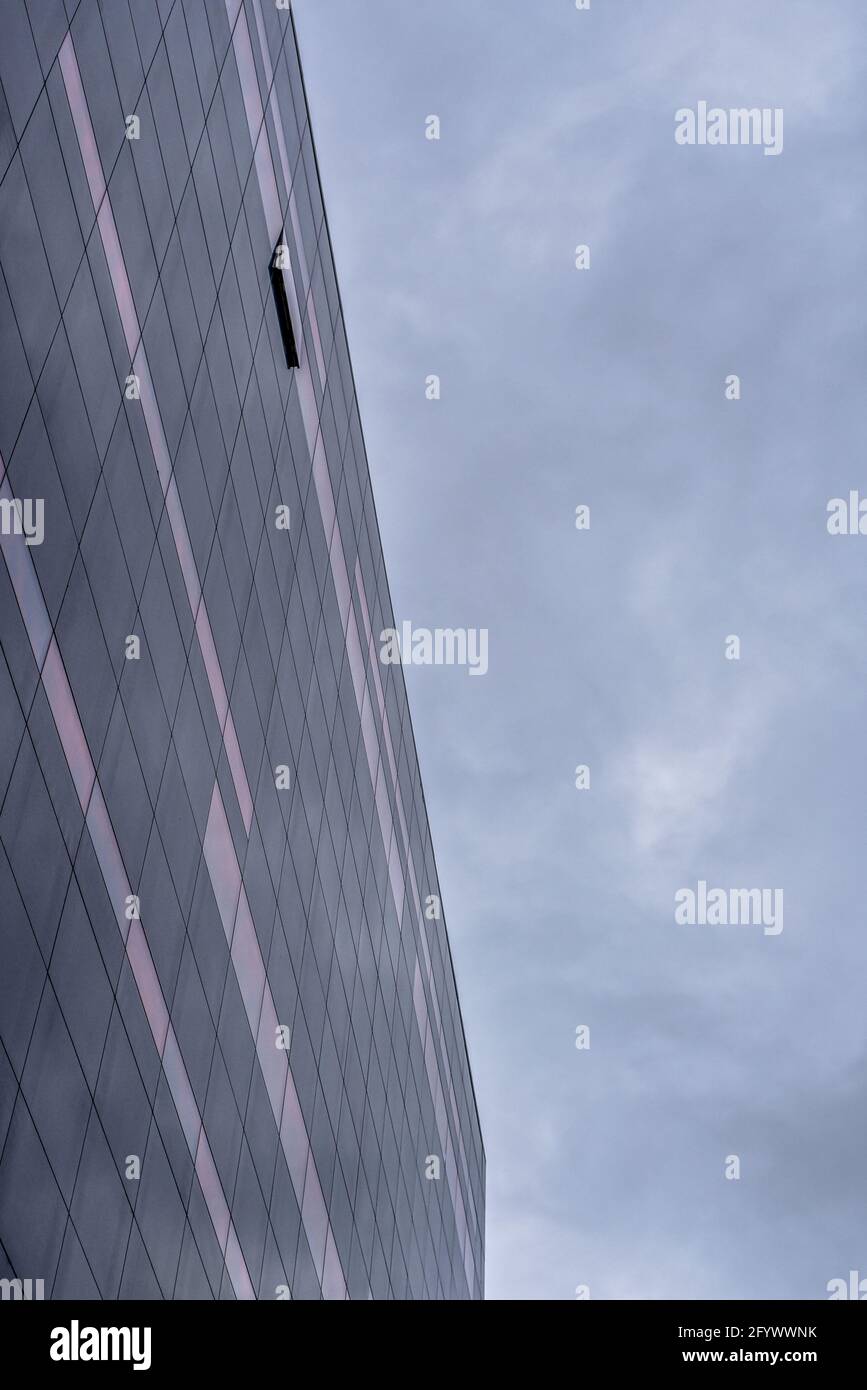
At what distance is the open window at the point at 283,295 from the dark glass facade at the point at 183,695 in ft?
0.47

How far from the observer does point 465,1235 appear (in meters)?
58.8

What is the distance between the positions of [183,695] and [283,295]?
13.2 metres

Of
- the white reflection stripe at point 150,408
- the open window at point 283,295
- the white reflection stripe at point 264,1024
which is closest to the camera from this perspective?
the white reflection stripe at point 150,408

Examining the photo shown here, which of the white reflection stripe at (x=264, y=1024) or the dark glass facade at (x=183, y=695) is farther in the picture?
the white reflection stripe at (x=264, y=1024)

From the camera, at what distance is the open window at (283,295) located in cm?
3381
